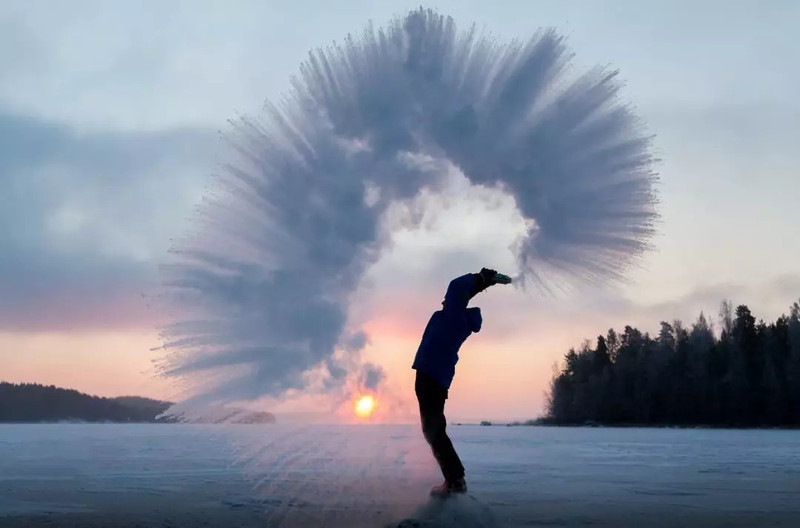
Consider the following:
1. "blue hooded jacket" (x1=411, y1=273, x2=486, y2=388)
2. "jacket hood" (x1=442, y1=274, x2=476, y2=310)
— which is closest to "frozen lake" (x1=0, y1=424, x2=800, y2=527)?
"blue hooded jacket" (x1=411, y1=273, x2=486, y2=388)

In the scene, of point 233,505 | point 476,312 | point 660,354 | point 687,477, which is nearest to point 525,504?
point 476,312

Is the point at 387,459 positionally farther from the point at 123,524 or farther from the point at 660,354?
the point at 660,354

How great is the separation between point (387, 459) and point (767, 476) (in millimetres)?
9963

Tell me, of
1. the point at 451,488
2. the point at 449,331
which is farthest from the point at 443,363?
the point at 451,488

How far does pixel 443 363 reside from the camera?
11.8 m

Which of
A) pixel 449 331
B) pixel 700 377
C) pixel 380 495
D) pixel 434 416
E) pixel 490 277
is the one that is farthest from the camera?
pixel 700 377

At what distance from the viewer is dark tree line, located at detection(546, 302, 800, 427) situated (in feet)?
367

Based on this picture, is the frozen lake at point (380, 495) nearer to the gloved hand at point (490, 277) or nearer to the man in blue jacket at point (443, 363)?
the man in blue jacket at point (443, 363)

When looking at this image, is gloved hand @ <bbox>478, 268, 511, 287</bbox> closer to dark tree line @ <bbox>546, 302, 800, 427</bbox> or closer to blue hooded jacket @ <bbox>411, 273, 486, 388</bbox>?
blue hooded jacket @ <bbox>411, 273, 486, 388</bbox>

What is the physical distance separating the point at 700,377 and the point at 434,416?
11683cm

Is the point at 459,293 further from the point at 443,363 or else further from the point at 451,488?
the point at 451,488

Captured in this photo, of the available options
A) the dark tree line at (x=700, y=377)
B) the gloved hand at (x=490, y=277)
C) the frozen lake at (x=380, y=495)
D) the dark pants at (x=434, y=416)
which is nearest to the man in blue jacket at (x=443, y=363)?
the dark pants at (x=434, y=416)

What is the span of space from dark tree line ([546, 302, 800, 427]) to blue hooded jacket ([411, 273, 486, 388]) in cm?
10980

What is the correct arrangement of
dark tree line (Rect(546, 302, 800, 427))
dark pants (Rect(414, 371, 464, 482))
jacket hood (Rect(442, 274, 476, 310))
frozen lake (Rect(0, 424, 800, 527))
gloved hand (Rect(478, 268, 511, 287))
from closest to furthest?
frozen lake (Rect(0, 424, 800, 527)) < dark pants (Rect(414, 371, 464, 482)) < jacket hood (Rect(442, 274, 476, 310)) < gloved hand (Rect(478, 268, 511, 287)) < dark tree line (Rect(546, 302, 800, 427))
